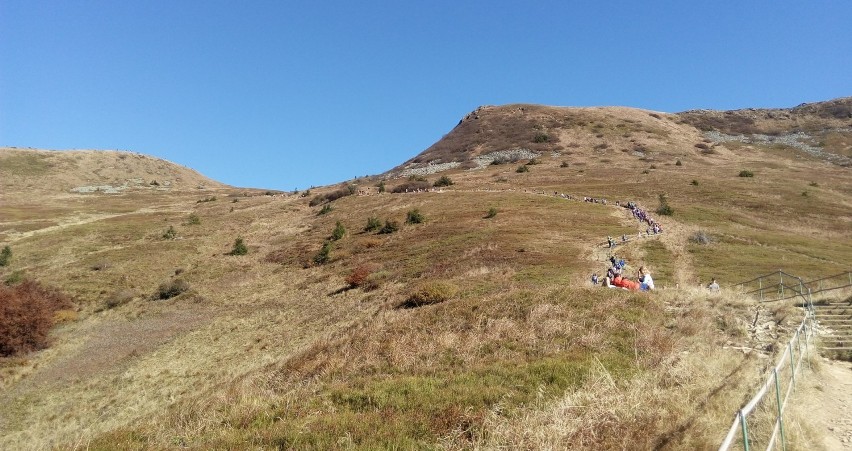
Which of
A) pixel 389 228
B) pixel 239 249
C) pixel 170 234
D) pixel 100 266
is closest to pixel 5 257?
pixel 100 266

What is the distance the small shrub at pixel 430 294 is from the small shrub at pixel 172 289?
23.1 m

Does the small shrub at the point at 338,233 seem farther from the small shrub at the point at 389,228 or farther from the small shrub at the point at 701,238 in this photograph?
the small shrub at the point at 701,238

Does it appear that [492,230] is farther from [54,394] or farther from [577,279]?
[54,394]

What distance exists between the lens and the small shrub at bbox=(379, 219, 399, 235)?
50062 millimetres

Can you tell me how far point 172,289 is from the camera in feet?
126

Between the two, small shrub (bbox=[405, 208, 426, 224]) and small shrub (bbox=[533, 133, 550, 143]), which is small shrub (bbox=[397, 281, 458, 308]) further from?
small shrub (bbox=[533, 133, 550, 143])

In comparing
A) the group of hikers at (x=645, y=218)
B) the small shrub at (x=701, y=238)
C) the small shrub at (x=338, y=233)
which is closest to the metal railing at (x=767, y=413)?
the small shrub at (x=701, y=238)

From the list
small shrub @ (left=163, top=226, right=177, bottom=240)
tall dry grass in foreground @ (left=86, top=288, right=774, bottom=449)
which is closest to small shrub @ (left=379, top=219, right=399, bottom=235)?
small shrub @ (left=163, top=226, right=177, bottom=240)

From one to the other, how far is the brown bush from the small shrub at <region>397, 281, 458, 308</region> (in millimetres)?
21510

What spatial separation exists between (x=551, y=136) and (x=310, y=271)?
86142 mm

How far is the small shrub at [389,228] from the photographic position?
Result: 50.1m

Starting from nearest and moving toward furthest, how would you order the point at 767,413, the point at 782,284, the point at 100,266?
the point at 767,413 < the point at 782,284 < the point at 100,266

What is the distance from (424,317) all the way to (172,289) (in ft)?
94.6

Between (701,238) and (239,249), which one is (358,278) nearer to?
(239,249)
